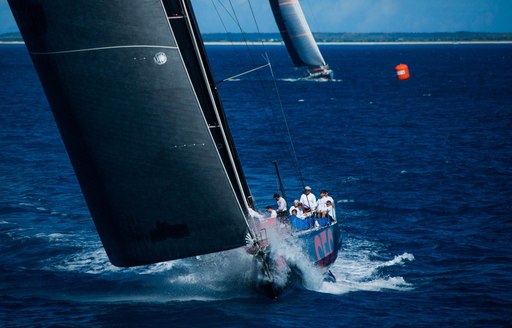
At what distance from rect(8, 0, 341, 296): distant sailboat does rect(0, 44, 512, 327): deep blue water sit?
79.9 inches

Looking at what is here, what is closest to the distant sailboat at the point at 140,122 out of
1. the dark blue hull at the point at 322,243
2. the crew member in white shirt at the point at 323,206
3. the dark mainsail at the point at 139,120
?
the dark mainsail at the point at 139,120

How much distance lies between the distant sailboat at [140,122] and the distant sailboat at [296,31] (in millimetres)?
61486

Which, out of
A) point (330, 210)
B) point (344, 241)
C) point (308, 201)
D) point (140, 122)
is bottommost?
point (344, 241)

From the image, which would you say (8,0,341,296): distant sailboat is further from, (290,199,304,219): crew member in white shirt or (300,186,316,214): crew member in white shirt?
(300,186,316,214): crew member in white shirt

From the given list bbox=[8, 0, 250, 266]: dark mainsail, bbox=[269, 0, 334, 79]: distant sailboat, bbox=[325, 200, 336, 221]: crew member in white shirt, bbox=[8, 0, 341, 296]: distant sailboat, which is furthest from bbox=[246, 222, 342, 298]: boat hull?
bbox=[269, 0, 334, 79]: distant sailboat

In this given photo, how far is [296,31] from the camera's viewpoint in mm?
76375

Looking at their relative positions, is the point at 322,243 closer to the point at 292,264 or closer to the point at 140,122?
the point at 292,264

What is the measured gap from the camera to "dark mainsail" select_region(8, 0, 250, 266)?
42.7ft

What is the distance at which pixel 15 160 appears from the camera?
3294cm

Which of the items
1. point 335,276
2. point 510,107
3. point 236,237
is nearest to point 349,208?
point 335,276

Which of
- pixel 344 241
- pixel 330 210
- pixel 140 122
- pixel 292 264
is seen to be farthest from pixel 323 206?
pixel 140 122

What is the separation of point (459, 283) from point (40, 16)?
11659 millimetres

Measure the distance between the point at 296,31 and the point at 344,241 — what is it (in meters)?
57.3

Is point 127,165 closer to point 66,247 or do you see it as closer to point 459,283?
point 66,247
